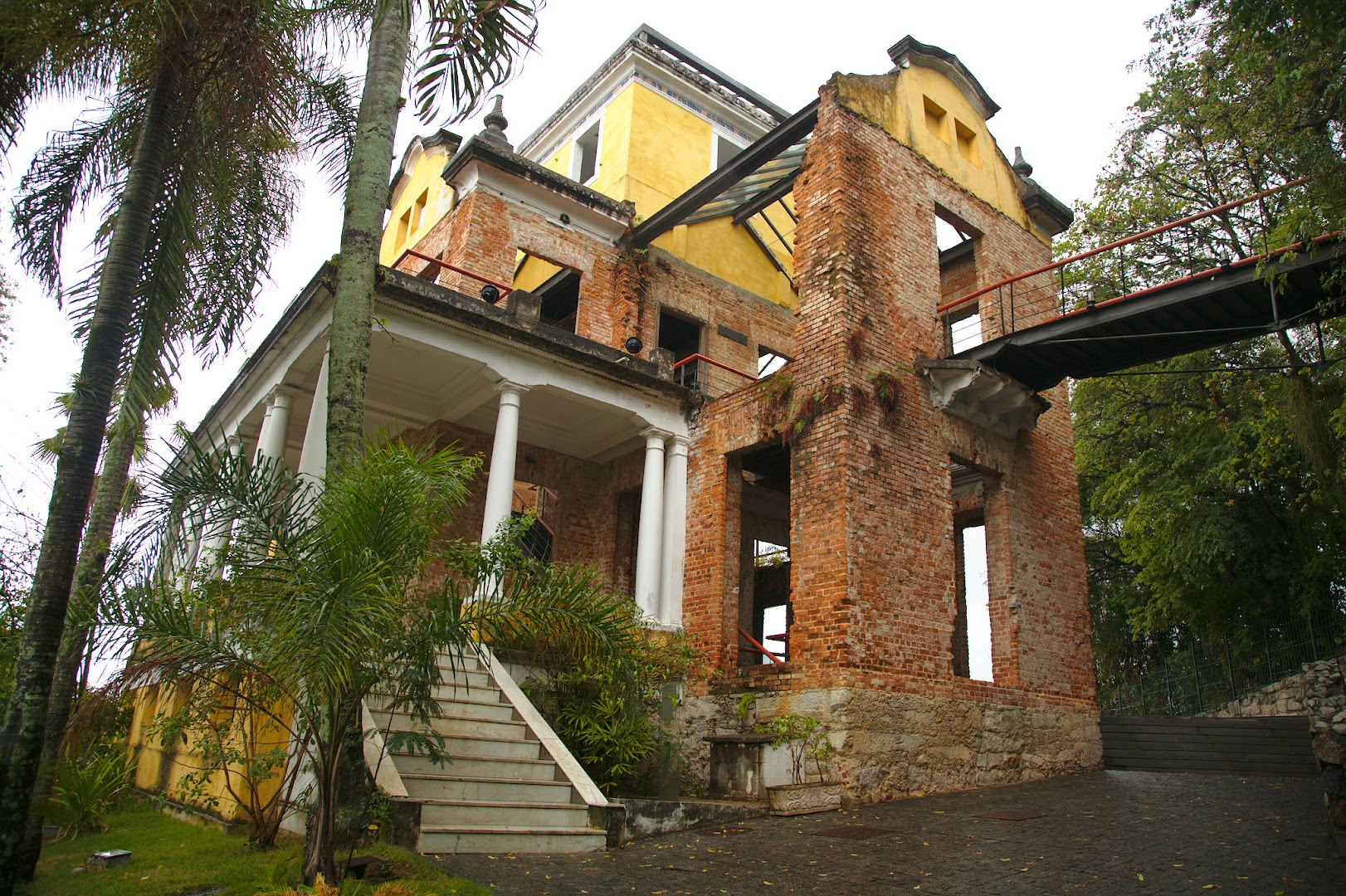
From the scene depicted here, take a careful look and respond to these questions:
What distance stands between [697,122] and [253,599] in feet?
48.4

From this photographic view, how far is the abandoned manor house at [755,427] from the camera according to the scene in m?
9.20

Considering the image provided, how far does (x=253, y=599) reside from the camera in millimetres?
4965

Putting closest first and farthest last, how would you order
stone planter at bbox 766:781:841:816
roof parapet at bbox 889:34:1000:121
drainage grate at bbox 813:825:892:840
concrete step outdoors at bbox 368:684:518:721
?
1. drainage grate at bbox 813:825:892:840
2. concrete step outdoors at bbox 368:684:518:721
3. stone planter at bbox 766:781:841:816
4. roof parapet at bbox 889:34:1000:121

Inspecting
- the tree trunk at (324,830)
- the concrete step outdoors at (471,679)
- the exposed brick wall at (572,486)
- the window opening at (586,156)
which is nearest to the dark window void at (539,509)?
the exposed brick wall at (572,486)

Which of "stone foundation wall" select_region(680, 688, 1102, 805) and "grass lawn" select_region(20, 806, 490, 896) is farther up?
"stone foundation wall" select_region(680, 688, 1102, 805)

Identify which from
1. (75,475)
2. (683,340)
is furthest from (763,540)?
(75,475)

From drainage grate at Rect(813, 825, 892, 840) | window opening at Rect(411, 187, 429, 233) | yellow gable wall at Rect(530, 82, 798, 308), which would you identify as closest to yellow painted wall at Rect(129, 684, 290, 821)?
drainage grate at Rect(813, 825, 892, 840)

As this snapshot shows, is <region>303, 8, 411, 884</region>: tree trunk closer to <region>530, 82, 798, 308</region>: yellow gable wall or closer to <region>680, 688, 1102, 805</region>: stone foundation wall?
<region>680, 688, 1102, 805</region>: stone foundation wall

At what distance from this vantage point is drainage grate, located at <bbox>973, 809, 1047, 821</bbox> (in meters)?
7.55

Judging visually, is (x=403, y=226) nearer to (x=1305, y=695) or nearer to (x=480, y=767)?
(x=480, y=767)

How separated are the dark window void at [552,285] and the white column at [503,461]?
4524 mm

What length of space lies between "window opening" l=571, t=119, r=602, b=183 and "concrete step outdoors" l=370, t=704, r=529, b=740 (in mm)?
12241

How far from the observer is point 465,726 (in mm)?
7594

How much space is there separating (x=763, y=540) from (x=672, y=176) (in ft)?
23.1
